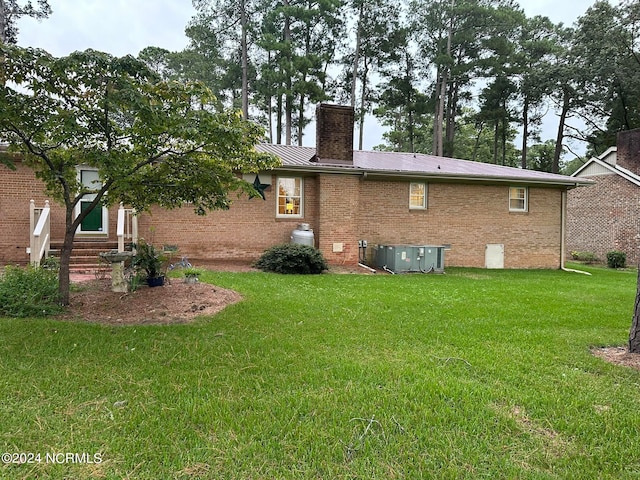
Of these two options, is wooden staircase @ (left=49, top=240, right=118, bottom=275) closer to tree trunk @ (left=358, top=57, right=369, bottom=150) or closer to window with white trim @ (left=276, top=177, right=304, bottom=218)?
window with white trim @ (left=276, top=177, right=304, bottom=218)

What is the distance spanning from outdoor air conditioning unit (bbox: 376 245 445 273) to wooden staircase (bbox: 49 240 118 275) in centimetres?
768

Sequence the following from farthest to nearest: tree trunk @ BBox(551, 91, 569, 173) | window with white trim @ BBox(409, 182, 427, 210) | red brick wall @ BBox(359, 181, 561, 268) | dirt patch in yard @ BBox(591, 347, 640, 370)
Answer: tree trunk @ BBox(551, 91, 569, 173)
window with white trim @ BBox(409, 182, 427, 210)
red brick wall @ BBox(359, 181, 561, 268)
dirt patch in yard @ BBox(591, 347, 640, 370)

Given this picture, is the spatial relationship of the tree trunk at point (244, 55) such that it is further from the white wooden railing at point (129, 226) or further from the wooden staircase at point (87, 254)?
the wooden staircase at point (87, 254)

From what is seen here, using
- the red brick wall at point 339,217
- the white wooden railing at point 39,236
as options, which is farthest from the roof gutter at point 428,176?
the white wooden railing at point 39,236

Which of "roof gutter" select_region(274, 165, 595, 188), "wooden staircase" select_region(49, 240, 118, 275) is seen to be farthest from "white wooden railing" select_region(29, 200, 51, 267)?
"roof gutter" select_region(274, 165, 595, 188)

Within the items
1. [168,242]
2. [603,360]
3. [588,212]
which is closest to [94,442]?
[603,360]

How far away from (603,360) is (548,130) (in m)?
34.3

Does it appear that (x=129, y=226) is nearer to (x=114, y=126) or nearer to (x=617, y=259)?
(x=114, y=126)

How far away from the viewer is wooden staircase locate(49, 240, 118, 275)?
8.91 metres

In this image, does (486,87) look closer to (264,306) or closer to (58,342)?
(264,306)

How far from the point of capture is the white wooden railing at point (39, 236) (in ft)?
27.1

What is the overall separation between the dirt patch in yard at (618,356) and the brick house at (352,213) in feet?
27.1

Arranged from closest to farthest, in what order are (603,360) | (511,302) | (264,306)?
(603,360) → (264,306) → (511,302)

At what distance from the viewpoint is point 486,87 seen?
30.7 meters
